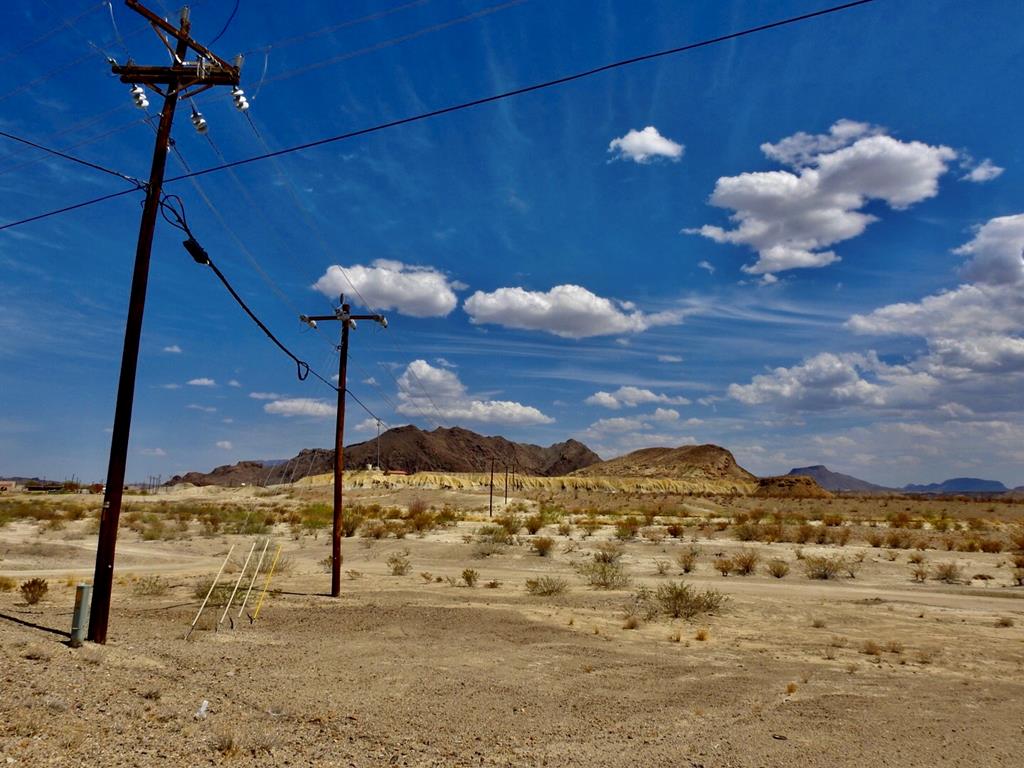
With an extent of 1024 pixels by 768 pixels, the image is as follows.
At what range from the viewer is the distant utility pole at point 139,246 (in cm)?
1201

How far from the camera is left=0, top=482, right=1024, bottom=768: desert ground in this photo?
341 inches

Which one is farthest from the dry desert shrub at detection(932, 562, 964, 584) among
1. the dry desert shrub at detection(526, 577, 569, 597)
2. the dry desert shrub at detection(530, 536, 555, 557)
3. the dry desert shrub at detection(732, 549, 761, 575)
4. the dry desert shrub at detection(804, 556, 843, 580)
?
the dry desert shrub at detection(530, 536, 555, 557)

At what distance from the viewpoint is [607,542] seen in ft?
134

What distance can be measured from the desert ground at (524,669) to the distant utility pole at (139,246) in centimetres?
131

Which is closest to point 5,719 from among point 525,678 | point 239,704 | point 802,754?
point 239,704

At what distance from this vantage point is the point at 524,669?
1328 cm

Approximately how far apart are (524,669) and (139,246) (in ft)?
35.1

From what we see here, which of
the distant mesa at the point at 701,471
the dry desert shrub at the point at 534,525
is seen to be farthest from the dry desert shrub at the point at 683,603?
the distant mesa at the point at 701,471

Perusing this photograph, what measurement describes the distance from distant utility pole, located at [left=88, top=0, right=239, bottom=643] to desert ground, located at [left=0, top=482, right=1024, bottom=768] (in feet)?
4.30

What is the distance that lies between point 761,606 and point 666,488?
13436 cm

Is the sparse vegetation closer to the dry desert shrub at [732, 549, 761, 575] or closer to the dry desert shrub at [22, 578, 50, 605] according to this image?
the dry desert shrub at [22, 578, 50, 605]

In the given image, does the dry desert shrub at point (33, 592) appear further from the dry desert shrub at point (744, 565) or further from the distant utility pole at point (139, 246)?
the dry desert shrub at point (744, 565)

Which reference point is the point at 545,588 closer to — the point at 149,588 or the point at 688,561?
the point at 688,561

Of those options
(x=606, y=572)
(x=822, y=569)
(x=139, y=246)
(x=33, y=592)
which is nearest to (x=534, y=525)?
(x=822, y=569)
